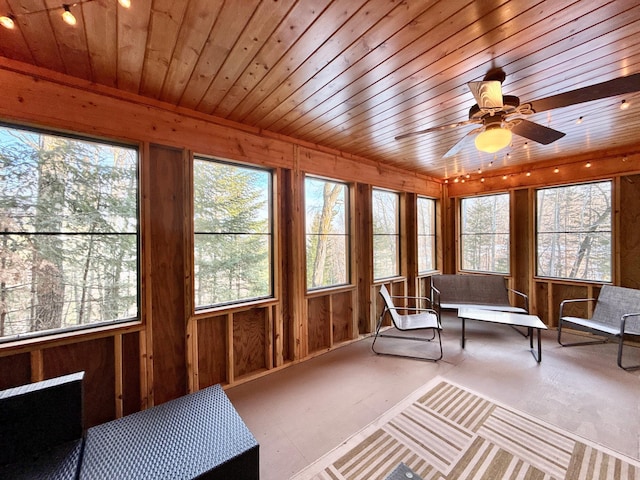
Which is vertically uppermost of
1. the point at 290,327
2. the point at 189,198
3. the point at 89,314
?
the point at 189,198

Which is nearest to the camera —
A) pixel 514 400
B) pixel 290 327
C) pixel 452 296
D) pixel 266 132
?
pixel 514 400

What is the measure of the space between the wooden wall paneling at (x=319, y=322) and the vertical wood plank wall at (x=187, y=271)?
0.01 meters

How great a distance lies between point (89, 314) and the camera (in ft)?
6.67

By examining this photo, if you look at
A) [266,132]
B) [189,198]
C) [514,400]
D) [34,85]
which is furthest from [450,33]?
[514,400]

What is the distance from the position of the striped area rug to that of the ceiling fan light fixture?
2.05 meters

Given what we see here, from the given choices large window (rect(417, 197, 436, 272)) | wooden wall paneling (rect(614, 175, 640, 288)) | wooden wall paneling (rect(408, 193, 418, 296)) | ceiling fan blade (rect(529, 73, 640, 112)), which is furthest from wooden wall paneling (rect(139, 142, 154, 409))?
wooden wall paneling (rect(614, 175, 640, 288))

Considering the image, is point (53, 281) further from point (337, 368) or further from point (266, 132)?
point (337, 368)

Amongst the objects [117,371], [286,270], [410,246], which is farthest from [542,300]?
[117,371]

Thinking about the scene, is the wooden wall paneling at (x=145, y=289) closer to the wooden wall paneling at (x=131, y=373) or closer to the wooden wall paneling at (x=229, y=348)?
the wooden wall paneling at (x=131, y=373)

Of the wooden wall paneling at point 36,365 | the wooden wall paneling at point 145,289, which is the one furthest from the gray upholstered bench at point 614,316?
the wooden wall paneling at point 36,365

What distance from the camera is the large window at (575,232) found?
373cm

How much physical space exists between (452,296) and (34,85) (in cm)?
533

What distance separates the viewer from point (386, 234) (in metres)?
4.34

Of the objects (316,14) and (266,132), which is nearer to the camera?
(316,14)
